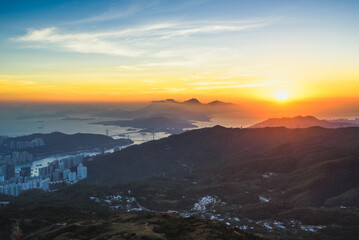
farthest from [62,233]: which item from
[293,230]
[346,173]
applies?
[346,173]

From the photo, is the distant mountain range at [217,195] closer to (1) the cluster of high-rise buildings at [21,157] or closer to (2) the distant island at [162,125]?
(1) the cluster of high-rise buildings at [21,157]

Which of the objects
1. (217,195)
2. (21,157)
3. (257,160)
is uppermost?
(257,160)

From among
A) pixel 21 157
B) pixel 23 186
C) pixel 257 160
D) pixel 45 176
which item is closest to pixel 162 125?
pixel 21 157

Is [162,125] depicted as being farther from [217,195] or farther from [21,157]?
[217,195]

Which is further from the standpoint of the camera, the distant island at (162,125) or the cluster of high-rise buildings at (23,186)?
the distant island at (162,125)

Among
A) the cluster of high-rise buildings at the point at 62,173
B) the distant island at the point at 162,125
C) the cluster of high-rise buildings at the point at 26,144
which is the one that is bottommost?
the cluster of high-rise buildings at the point at 62,173

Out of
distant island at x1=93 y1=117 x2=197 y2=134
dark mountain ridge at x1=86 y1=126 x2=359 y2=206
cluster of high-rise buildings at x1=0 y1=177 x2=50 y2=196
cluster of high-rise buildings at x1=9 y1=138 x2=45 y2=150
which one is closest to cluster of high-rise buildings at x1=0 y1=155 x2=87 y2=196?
cluster of high-rise buildings at x1=0 y1=177 x2=50 y2=196

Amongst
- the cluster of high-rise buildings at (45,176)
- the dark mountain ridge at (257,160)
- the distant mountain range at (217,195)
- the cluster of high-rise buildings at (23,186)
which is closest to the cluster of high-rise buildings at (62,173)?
the cluster of high-rise buildings at (45,176)

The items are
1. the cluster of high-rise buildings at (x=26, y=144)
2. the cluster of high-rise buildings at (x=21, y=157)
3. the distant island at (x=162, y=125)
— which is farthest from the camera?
the distant island at (x=162, y=125)

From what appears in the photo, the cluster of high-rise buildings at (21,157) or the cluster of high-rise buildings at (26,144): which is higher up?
the cluster of high-rise buildings at (26,144)

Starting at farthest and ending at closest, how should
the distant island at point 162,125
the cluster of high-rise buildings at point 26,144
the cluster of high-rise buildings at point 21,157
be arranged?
the distant island at point 162,125 < the cluster of high-rise buildings at point 26,144 < the cluster of high-rise buildings at point 21,157

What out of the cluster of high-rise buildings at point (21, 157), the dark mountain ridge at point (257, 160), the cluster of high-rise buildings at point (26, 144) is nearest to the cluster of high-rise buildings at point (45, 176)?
the dark mountain ridge at point (257, 160)

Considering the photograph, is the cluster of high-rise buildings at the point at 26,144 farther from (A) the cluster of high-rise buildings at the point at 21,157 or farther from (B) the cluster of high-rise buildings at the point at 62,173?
(B) the cluster of high-rise buildings at the point at 62,173
